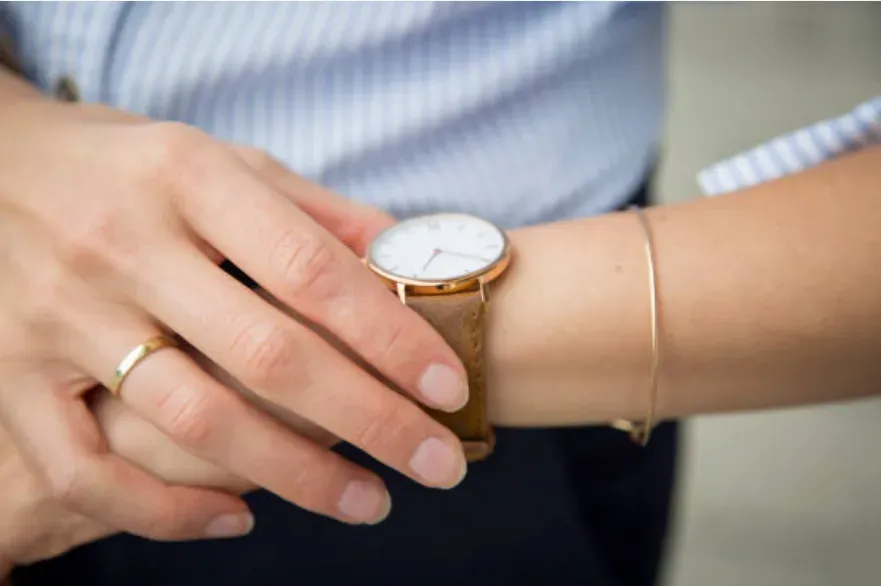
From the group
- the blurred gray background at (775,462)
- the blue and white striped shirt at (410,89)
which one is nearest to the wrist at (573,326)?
the blue and white striped shirt at (410,89)

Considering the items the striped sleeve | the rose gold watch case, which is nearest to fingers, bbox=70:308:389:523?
the rose gold watch case

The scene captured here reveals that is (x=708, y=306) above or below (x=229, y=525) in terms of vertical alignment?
above

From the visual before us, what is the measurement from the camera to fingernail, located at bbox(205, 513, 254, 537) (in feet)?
1.95

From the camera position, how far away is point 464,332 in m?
0.56

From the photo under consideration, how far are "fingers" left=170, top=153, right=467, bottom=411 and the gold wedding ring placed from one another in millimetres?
82

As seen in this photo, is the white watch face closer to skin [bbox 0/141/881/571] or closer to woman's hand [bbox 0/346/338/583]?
skin [bbox 0/141/881/571]

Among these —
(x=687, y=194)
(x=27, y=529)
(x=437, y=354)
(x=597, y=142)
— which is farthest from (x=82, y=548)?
(x=687, y=194)

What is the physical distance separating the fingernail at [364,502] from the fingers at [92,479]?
94 mm

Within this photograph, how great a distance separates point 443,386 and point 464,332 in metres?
0.05

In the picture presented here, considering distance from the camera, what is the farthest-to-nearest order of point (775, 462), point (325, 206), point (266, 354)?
point (775, 462) < point (325, 206) < point (266, 354)

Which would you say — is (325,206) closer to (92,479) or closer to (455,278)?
(455,278)

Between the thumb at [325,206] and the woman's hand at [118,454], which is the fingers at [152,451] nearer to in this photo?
the woman's hand at [118,454]

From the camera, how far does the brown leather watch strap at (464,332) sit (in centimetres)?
56

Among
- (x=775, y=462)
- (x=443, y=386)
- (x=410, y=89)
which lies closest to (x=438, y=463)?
(x=443, y=386)
